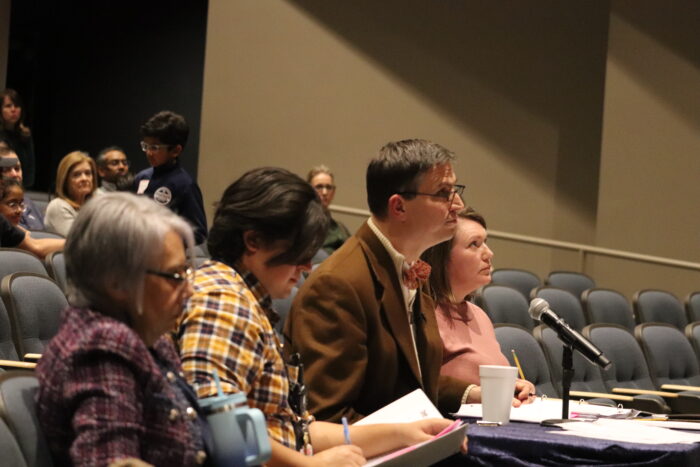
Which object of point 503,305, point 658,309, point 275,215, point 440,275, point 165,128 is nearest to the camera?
point 275,215

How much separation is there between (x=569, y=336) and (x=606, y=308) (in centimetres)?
363

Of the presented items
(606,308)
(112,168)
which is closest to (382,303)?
(606,308)

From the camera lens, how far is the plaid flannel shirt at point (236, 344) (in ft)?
6.31

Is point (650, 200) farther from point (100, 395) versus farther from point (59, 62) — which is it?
point (100, 395)

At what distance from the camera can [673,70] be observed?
9.45 metres

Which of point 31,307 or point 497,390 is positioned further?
point 31,307

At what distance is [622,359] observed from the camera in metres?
5.04

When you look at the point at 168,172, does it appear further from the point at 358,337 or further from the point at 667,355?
the point at 358,337

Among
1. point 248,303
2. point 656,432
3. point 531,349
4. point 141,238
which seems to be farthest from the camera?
point 531,349

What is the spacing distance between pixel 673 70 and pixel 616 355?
5.14 meters

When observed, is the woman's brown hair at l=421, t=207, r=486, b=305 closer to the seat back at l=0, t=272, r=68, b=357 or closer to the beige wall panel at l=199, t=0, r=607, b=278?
the seat back at l=0, t=272, r=68, b=357

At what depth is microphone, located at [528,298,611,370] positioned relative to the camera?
107 inches

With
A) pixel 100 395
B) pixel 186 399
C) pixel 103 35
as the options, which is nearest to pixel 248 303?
pixel 186 399

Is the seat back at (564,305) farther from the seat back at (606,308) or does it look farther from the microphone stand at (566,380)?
the microphone stand at (566,380)
